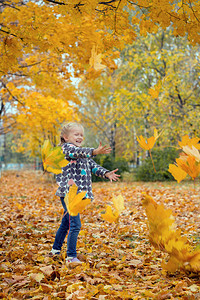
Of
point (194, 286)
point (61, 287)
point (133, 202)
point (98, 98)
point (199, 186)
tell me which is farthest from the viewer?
point (98, 98)

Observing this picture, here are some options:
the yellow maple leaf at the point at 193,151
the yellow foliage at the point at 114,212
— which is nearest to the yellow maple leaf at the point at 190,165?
the yellow maple leaf at the point at 193,151

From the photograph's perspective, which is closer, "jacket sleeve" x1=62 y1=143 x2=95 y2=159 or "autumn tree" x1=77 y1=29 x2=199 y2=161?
"jacket sleeve" x1=62 y1=143 x2=95 y2=159

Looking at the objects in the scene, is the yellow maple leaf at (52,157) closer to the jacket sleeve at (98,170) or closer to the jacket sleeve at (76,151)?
the jacket sleeve at (76,151)

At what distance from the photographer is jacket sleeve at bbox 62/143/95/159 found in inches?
102

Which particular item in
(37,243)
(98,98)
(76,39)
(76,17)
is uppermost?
(98,98)

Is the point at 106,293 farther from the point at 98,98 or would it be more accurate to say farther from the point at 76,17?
the point at 98,98

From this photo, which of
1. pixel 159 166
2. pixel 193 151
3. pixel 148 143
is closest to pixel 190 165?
pixel 193 151

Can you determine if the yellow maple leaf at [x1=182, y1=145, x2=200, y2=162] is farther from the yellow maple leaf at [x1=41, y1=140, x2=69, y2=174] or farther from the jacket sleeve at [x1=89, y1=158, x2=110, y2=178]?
the jacket sleeve at [x1=89, y1=158, x2=110, y2=178]

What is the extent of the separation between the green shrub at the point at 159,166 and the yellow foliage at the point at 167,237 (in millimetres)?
9737

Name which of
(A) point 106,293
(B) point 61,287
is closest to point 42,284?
(B) point 61,287

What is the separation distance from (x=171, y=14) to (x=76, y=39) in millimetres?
1301

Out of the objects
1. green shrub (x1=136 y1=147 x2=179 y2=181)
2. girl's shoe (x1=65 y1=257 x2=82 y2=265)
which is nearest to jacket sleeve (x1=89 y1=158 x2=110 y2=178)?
Answer: girl's shoe (x1=65 y1=257 x2=82 y2=265)

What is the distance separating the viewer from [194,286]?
202 cm

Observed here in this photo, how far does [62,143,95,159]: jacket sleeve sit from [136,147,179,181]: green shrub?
9.33 metres
